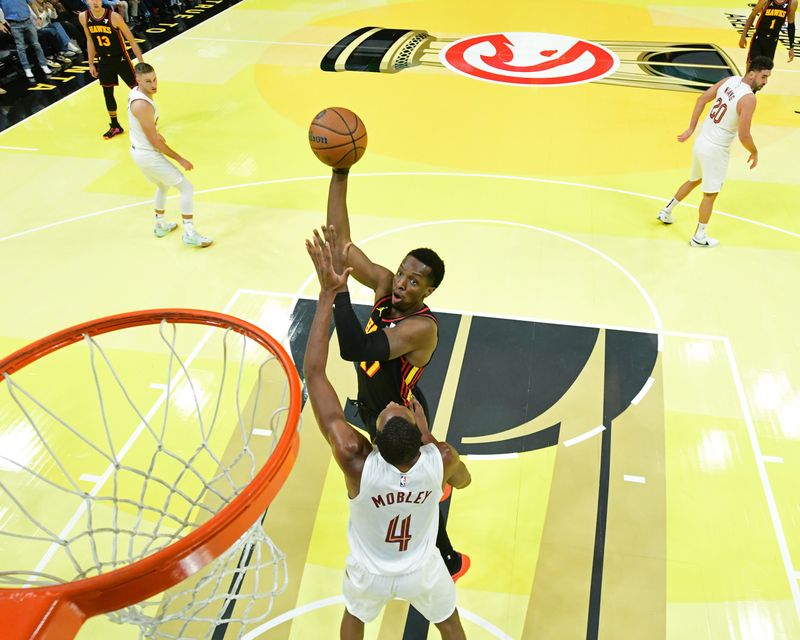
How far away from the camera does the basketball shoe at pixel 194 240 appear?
269 inches

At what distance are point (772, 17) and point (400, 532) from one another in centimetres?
→ 1038

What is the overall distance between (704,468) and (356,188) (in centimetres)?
490

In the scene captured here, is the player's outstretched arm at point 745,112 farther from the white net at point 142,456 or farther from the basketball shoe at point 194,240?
the basketball shoe at point 194,240

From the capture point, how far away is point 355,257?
12.3ft

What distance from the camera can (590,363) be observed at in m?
5.41

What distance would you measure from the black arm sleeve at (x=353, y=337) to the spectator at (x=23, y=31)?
10.5 m

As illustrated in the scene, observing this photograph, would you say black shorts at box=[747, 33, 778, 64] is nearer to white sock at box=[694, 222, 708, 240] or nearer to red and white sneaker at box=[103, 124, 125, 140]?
white sock at box=[694, 222, 708, 240]

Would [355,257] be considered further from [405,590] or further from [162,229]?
[162,229]

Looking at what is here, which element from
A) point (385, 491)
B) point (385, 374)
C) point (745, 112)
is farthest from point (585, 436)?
point (745, 112)

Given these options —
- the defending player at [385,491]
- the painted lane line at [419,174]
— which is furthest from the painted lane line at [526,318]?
the defending player at [385,491]

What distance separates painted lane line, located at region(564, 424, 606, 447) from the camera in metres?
4.75

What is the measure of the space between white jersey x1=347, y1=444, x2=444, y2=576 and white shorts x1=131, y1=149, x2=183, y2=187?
15.6 ft

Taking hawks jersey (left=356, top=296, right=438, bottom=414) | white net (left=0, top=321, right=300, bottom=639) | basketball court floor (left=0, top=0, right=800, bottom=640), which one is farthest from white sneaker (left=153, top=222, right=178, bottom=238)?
hawks jersey (left=356, top=296, right=438, bottom=414)

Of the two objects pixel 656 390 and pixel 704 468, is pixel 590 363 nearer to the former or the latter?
pixel 656 390
